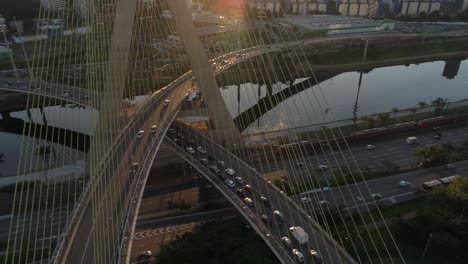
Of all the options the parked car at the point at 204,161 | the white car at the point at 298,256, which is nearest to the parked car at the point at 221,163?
the parked car at the point at 204,161

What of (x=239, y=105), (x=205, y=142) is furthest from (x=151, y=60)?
(x=205, y=142)

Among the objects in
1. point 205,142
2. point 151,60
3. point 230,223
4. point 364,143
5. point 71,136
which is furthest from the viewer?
point 151,60

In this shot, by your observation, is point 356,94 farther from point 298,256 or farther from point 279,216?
point 298,256

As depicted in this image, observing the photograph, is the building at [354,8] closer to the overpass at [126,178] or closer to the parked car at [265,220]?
the overpass at [126,178]

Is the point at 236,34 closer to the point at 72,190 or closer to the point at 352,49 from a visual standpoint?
the point at 352,49

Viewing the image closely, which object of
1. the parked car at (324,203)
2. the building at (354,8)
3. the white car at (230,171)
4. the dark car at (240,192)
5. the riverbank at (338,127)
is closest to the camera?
the dark car at (240,192)

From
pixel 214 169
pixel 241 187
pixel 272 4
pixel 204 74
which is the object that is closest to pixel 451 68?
pixel 272 4
